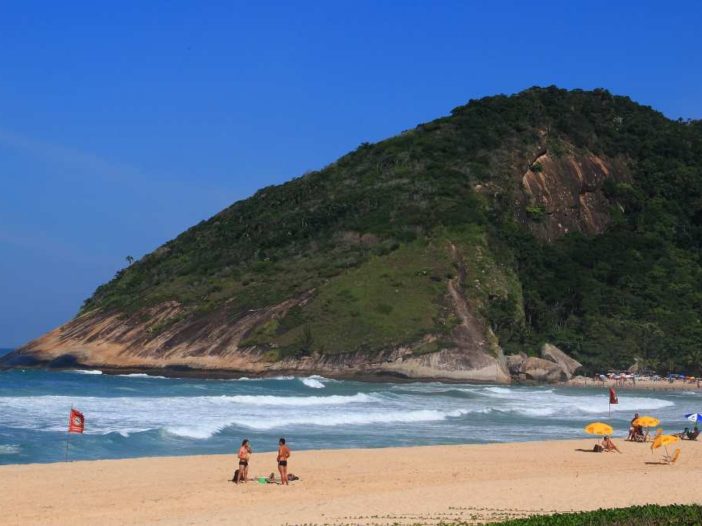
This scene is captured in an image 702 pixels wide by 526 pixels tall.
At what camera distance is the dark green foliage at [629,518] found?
1526 centimetres

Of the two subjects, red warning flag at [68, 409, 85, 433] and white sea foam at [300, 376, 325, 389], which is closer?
red warning flag at [68, 409, 85, 433]

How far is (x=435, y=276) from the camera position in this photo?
93.9 metres

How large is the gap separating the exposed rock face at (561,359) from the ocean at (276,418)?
74.7 ft

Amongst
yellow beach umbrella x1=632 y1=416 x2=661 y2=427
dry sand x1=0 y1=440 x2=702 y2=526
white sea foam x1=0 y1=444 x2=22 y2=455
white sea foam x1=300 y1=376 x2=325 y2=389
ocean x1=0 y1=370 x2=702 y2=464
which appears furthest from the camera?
white sea foam x1=300 y1=376 x2=325 y2=389

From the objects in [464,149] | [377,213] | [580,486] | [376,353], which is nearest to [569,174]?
[464,149]

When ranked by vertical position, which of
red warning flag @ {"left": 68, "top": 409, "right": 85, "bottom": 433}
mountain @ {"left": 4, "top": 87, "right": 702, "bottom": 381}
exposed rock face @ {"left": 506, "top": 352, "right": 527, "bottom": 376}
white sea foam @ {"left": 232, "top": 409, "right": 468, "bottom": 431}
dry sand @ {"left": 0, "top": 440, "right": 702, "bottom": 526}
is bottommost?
dry sand @ {"left": 0, "top": 440, "right": 702, "bottom": 526}

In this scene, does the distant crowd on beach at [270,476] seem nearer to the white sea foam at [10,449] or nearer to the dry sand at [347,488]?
the dry sand at [347,488]

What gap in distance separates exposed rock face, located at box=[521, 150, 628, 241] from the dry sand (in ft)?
282

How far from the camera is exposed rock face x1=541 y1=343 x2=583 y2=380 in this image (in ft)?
300

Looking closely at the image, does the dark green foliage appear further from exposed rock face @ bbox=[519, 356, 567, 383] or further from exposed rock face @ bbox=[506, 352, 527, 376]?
exposed rock face @ bbox=[519, 356, 567, 383]

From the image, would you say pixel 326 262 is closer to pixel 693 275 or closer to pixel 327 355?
pixel 327 355

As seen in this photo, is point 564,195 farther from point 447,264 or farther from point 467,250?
point 447,264

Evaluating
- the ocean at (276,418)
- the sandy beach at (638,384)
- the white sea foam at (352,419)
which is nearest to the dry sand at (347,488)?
the ocean at (276,418)

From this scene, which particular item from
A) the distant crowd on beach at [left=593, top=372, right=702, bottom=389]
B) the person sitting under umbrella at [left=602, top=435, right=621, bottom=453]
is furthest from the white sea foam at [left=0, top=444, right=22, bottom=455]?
the distant crowd on beach at [left=593, top=372, right=702, bottom=389]
